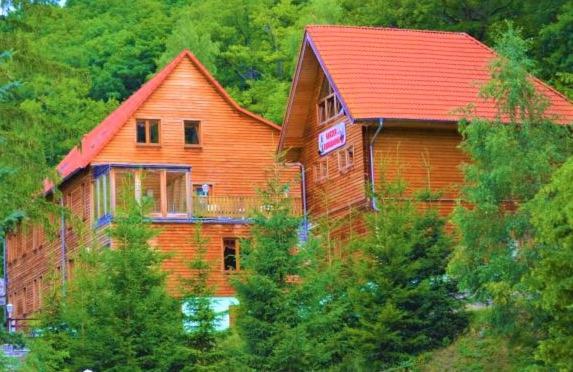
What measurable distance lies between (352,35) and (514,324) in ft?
62.4

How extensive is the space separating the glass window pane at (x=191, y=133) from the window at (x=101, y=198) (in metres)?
Result: 4.95

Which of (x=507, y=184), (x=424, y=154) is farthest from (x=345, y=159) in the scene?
(x=507, y=184)

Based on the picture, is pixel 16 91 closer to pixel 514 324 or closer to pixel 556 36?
pixel 514 324

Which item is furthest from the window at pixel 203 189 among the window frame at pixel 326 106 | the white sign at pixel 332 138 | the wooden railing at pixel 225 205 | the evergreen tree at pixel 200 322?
the evergreen tree at pixel 200 322

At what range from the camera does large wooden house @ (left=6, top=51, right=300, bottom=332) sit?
50656mm

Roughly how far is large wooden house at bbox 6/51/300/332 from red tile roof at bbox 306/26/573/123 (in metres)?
5.00

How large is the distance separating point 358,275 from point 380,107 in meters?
9.43

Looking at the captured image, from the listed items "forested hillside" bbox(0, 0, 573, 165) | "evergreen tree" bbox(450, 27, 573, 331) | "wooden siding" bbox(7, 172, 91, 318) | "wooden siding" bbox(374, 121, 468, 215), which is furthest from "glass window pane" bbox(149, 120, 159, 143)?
"evergreen tree" bbox(450, 27, 573, 331)

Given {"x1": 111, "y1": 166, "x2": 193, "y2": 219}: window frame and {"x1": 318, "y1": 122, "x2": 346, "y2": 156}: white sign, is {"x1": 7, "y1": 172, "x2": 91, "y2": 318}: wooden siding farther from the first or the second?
{"x1": 318, "y1": 122, "x2": 346, "y2": 156}: white sign

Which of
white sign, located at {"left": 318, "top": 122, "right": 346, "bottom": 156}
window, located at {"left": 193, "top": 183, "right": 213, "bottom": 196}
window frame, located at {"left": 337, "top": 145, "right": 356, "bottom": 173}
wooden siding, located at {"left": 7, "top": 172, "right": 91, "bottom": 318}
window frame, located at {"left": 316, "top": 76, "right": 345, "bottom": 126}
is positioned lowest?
wooden siding, located at {"left": 7, "top": 172, "right": 91, "bottom": 318}

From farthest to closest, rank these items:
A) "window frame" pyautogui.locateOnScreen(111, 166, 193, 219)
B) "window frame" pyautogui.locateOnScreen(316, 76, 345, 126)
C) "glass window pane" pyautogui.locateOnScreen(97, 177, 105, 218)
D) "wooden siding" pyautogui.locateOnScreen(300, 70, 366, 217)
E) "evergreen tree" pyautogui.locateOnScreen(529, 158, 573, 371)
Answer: "glass window pane" pyautogui.locateOnScreen(97, 177, 105, 218) < "window frame" pyautogui.locateOnScreen(111, 166, 193, 219) < "window frame" pyautogui.locateOnScreen(316, 76, 345, 126) < "wooden siding" pyautogui.locateOnScreen(300, 70, 366, 217) < "evergreen tree" pyautogui.locateOnScreen(529, 158, 573, 371)

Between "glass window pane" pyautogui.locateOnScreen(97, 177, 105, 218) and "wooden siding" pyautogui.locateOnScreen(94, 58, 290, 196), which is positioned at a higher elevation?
"wooden siding" pyautogui.locateOnScreen(94, 58, 290, 196)

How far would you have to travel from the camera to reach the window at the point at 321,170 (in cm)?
4933

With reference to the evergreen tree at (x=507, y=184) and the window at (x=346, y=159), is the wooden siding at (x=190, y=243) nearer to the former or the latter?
the window at (x=346, y=159)
